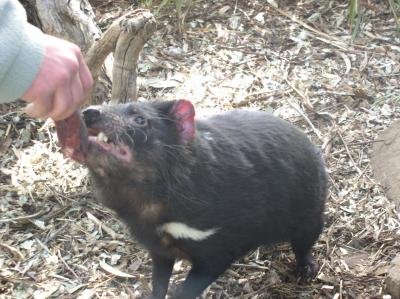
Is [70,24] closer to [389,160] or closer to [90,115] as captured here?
[90,115]

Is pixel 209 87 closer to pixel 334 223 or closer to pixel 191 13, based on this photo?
pixel 191 13

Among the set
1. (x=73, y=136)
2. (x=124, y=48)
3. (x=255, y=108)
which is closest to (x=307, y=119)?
(x=255, y=108)

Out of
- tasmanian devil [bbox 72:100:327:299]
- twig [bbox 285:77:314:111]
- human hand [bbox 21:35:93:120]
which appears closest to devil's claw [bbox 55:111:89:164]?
tasmanian devil [bbox 72:100:327:299]

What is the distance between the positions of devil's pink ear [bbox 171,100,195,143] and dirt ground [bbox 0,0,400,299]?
3.18 feet

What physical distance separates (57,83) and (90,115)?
0.73 meters

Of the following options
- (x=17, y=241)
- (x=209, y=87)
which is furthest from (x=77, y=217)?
(x=209, y=87)

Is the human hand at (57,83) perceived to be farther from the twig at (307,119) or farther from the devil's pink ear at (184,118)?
the twig at (307,119)

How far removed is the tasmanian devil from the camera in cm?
249

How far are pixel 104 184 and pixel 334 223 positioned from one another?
1.47m

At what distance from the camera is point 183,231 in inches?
106

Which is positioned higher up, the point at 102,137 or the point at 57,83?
the point at 57,83

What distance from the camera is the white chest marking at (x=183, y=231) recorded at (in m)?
2.68

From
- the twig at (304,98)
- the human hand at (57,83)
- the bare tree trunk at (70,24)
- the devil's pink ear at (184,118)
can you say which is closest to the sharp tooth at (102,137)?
the devil's pink ear at (184,118)

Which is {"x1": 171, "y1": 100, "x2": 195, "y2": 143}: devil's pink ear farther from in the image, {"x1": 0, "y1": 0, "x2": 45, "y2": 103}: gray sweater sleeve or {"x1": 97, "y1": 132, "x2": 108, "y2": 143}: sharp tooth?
{"x1": 0, "y1": 0, "x2": 45, "y2": 103}: gray sweater sleeve
